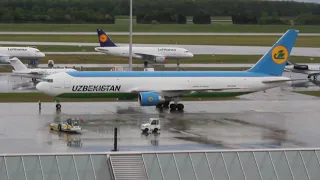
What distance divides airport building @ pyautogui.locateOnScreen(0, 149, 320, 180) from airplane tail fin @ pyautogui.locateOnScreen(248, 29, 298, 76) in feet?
124

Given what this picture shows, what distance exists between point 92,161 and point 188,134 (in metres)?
25.2

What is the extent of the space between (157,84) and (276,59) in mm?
11973

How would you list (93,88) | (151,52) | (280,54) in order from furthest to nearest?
(151,52)
(280,54)
(93,88)

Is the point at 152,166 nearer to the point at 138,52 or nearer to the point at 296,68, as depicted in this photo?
the point at 296,68

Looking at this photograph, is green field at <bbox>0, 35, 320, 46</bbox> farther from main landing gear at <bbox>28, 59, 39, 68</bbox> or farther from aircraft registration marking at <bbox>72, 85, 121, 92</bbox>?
aircraft registration marking at <bbox>72, 85, 121, 92</bbox>

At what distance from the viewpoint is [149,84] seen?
219ft

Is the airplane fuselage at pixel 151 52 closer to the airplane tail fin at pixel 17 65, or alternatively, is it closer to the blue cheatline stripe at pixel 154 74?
the airplane tail fin at pixel 17 65

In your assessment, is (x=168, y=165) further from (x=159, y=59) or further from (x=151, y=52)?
(x=151, y=52)

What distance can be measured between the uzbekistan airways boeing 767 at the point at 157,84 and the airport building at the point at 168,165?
3306cm

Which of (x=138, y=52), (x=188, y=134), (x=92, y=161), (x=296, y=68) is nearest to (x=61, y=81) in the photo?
(x=188, y=134)

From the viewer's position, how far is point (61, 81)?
216ft

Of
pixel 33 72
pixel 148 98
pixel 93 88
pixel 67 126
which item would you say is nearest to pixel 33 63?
pixel 33 72

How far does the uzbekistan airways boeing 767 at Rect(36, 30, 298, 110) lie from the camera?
65812 mm

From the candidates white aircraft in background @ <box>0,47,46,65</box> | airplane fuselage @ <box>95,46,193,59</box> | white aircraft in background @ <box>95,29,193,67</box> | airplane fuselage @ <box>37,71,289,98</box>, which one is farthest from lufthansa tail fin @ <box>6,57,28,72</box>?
airplane fuselage @ <box>95,46,193,59</box>
